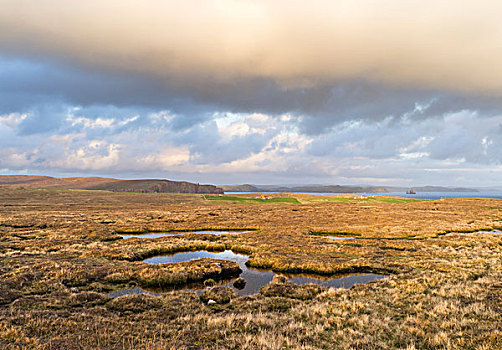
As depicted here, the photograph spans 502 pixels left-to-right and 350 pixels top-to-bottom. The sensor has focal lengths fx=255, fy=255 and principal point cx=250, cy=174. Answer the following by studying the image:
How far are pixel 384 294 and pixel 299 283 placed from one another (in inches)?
241

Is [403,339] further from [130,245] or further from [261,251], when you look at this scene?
[130,245]

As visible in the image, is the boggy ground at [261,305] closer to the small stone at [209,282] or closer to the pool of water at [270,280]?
the pool of water at [270,280]

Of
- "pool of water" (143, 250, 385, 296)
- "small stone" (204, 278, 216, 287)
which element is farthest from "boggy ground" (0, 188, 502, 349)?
"small stone" (204, 278, 216, 287)

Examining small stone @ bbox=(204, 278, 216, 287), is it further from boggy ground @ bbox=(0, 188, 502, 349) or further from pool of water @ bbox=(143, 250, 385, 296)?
boggy ground @ bbox=(0, 188, 502, 349)

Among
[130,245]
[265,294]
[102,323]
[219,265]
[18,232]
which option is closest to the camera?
[102,323]

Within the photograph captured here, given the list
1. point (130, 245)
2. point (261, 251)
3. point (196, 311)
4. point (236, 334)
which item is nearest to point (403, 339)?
point (236, 334)

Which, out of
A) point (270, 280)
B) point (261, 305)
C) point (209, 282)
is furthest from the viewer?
point (270, 280)

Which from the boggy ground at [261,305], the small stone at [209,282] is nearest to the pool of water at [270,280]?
the small stone at [209,282]

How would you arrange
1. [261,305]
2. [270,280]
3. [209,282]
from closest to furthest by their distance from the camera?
[261,305]
[209,282]
[270,280]

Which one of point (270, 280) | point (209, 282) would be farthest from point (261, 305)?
point (209, 282)

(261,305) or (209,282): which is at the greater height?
(261,305)

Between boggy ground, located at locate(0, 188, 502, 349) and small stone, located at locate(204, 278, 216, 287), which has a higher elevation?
boggy ground, located at locate(0, 188, 502, 349)

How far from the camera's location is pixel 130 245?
33000 millimetres

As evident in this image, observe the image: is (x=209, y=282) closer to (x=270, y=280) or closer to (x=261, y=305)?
(x=270, y=280)
